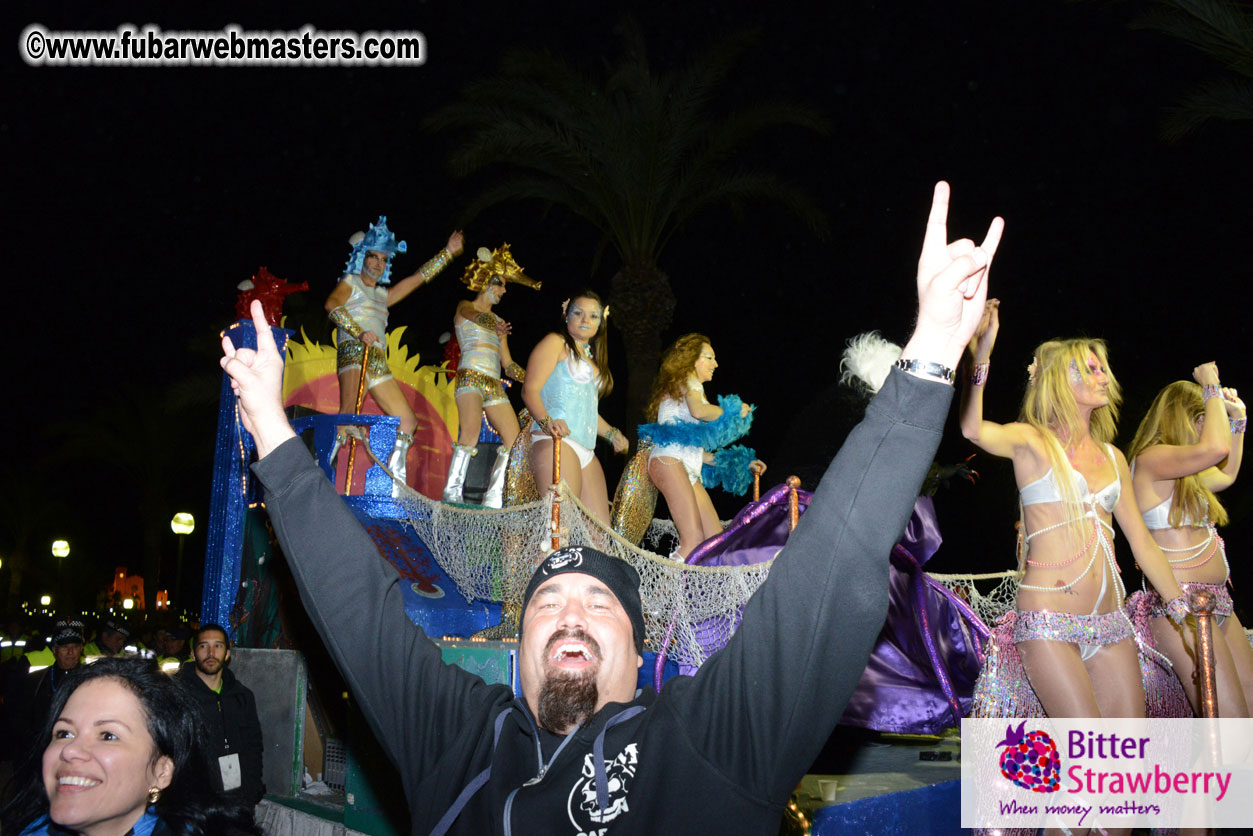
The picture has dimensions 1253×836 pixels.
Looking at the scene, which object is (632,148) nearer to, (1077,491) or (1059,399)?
(1059,399)

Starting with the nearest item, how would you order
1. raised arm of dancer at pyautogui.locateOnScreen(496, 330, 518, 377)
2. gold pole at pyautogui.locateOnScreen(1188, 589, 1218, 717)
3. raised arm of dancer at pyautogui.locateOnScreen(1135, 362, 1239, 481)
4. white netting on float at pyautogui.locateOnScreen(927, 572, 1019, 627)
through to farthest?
gold pole at pyautogui.locateOnScreen(1188, 589, 1218, 717), raised arm of dancer at pyautogui.locateOnScreen(1135, 362, 1239, 481), white netting on float at pyautogui.locateOnScreen(927, 572, 1019, 627), raised arm of dancer at pyautogui.locateOnScreen(496, 330, 518, 377)

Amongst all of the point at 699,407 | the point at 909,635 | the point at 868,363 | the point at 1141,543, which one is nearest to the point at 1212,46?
the point at 868,363

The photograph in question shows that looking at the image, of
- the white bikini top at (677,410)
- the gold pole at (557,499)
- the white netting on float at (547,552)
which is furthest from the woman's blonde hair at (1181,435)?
the gold pole at (557,499)

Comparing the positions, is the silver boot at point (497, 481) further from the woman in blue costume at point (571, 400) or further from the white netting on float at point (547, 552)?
the woman in blue costume at point (571, 400)

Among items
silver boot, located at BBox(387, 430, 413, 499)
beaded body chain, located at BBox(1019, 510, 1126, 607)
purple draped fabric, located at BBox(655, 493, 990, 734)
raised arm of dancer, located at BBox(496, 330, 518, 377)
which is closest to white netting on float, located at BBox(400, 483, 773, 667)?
purple draped fabric, located at BBox(655, 493, 990, 734)

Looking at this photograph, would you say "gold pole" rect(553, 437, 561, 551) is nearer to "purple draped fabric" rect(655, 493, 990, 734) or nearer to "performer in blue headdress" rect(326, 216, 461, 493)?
"purple draped fabric" rect(655, 493, 990, 734)

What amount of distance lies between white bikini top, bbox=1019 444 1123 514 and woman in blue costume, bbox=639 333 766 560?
306 cm

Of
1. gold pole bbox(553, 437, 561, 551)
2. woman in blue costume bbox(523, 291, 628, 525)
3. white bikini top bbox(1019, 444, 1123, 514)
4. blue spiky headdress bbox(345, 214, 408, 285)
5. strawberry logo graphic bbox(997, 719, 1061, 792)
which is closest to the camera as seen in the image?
strawberry logo graphic bbox(997, 719, 1061, 792)

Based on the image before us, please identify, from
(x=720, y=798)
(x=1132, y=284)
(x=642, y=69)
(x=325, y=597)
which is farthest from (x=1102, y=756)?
(x=1132, y=284)

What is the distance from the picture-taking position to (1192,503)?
5.70 metres

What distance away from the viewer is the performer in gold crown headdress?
8906mm

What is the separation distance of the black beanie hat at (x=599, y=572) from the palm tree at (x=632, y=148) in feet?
36.4

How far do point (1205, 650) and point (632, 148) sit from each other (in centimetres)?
1052

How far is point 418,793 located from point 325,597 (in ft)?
1.55
